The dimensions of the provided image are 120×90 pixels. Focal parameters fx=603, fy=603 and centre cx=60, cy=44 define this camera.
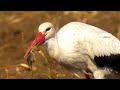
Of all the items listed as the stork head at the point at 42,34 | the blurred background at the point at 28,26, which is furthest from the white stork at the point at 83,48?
the blurred background at the point at 28,26

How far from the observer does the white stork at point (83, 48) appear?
7.83 metres

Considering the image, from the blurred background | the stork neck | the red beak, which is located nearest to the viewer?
the red beak

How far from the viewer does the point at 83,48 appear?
7.89m

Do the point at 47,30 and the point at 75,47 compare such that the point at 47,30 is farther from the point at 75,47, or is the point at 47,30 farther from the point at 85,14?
the point at 85,14

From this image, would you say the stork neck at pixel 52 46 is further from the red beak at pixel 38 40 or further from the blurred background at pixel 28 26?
the blurred background at pixel 28 26

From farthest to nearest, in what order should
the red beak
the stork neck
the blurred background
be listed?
the blurred background → the stork neck → the red beak

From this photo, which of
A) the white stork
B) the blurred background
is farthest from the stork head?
the blurred background

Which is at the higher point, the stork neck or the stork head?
the stork head

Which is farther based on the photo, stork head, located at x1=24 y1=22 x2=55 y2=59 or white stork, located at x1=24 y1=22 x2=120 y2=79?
white stork, located at x1=24 y1=22 x2=120 y2=79

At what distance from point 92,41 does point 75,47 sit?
0.24 meters

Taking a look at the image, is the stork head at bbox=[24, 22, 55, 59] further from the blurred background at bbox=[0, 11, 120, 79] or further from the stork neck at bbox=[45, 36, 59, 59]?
the blurred background at bbox=[0, 11, 120, 79]

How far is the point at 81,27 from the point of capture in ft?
26.3

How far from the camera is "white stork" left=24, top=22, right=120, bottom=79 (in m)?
7.83

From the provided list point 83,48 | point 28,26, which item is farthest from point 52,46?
point 28,26
